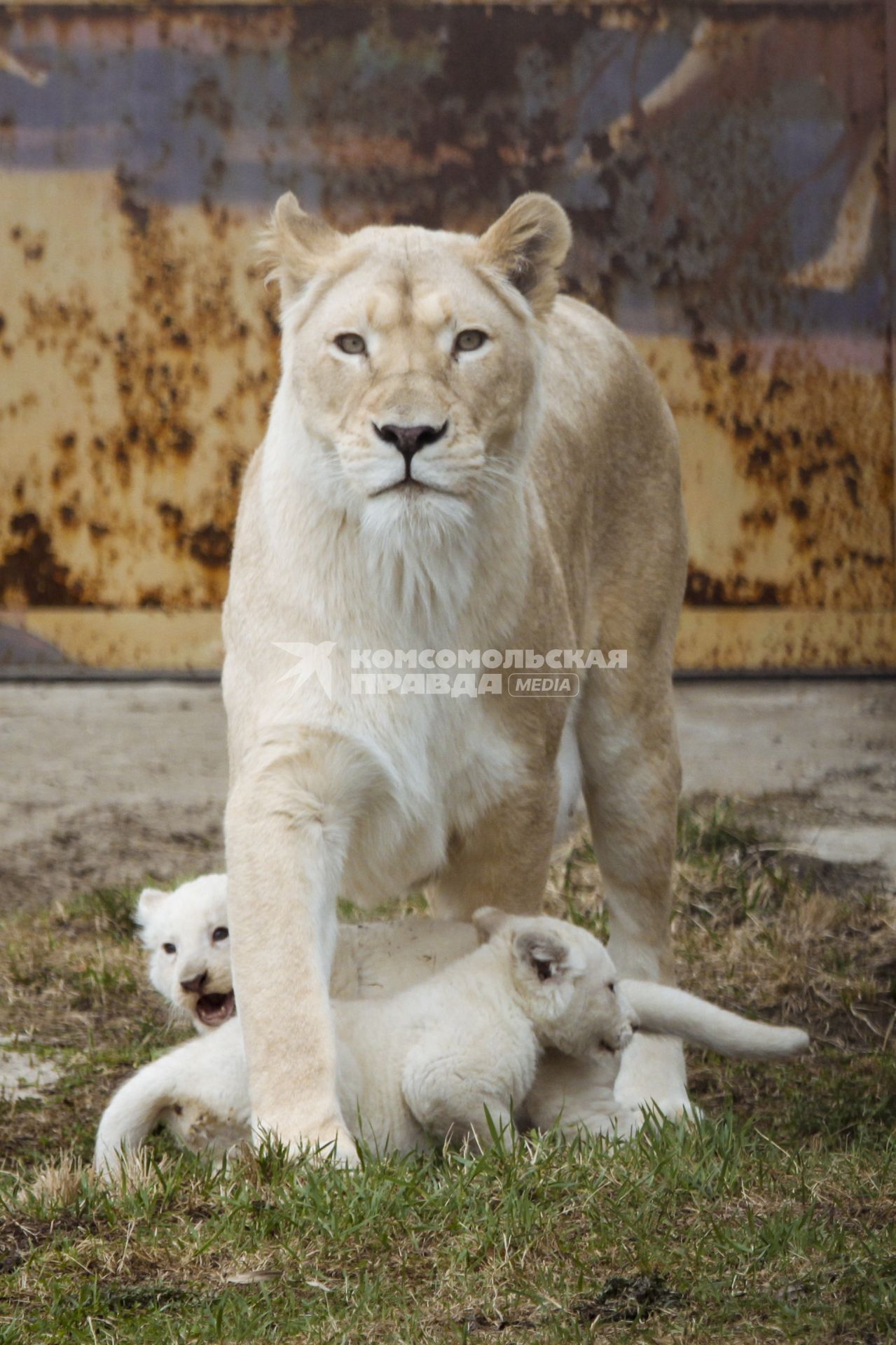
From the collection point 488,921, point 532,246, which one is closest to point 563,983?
point 488,921

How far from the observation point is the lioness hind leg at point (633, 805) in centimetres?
421

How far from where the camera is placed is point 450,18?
691cm

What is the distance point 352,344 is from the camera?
3.17 m

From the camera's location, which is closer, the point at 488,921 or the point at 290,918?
the point at 290,918

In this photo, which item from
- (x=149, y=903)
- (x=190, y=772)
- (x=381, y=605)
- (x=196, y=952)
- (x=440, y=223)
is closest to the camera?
(x=381, y=605)

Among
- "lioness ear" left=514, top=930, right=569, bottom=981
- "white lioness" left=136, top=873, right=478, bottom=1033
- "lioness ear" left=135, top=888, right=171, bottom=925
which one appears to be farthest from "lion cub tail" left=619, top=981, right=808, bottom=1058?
"lioness ear" left=135, top=888, right=171, bottom=925

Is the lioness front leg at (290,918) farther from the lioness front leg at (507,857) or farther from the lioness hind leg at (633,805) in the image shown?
the lioness hind leg at (633,805)

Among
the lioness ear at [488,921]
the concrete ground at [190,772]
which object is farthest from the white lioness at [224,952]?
the concrete ground at [190,772]

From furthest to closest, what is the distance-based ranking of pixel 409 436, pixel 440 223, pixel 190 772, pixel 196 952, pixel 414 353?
1. pixel 440 223
2. pixel 190 772
3. pixel 196 952
4. pixel 414 353
5. pixel 409 436

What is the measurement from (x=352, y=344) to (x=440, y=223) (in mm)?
3992

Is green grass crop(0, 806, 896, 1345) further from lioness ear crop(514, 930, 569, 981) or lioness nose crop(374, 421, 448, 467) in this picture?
lioness nose crop(374, 421, 448, 467)

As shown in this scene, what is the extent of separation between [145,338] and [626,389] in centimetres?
320

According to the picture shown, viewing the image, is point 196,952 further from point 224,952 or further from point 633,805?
point 633,805

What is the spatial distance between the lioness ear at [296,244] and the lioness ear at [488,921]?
121 centimetres
